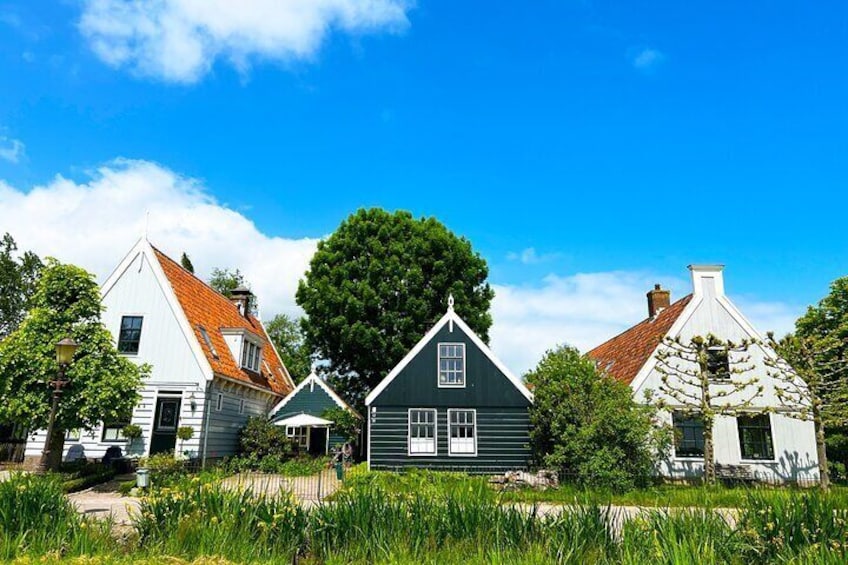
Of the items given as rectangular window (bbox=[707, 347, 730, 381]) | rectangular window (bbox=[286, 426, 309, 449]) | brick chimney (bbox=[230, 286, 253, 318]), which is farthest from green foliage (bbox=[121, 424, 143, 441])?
rectangular window (bbox=[707, 347, 730, 381])

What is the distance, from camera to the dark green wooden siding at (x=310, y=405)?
2808 cm

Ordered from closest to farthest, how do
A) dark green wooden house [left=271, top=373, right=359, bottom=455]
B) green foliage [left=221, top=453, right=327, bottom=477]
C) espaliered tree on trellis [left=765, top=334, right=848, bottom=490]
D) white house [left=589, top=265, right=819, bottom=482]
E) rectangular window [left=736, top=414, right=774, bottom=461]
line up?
espaliered tree on trellis [left=765, top=334, right=848, bottom=490], white house [left=589, top=265, right=819, bottom=482], rectangular window [left=736, top=414, right=774, bottom=461], green foliage [left=221, top=453, right=327, bottom=477], dark green wooden house [left=271, top=373, right=359, bottom=455]

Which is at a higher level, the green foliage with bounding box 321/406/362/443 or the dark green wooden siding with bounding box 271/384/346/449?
the dark green wooden siding with bounding box 271/384/346/449

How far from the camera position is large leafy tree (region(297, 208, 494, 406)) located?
31.9m

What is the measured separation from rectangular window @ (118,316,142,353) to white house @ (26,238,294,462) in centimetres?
4

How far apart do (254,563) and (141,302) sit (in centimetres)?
1943

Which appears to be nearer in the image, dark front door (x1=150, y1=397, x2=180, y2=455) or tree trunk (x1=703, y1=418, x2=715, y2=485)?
tree trunk (x1=703, y1=418, x2=715, y2=485)

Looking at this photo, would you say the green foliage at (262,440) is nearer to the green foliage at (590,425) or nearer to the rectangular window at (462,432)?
the rectangular window at (462,432)

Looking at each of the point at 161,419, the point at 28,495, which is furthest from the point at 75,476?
the point at 28,495

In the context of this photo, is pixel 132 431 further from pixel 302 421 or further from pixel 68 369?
pixel 302 421

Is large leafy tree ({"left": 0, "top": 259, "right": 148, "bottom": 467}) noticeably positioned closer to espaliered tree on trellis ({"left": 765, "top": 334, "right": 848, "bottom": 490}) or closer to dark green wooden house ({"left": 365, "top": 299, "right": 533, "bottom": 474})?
dark green wooden house ({"left": 365, "top": 299, "right": 533, "bottom": 474})

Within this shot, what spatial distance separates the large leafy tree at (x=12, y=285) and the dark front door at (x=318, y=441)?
29.0 metres

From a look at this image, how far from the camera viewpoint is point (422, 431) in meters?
22.3

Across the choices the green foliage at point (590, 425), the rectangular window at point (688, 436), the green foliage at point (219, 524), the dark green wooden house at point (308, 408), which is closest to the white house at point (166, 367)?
the dark green wooden house at point (308, 408)
